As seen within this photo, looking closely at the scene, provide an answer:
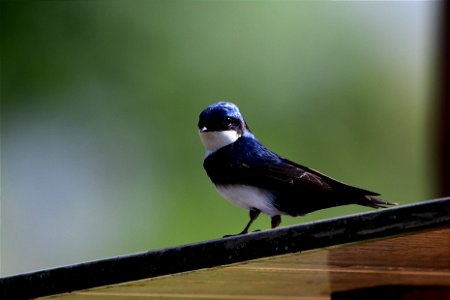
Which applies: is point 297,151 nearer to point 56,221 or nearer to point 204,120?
point 56,221

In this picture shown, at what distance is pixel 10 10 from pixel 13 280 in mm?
9039

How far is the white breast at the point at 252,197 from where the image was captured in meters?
4.23

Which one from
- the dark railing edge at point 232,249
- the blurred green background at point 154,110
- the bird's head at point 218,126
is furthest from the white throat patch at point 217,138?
the blurred green background at point 154,110

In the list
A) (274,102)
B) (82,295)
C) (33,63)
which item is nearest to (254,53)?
(274,102)

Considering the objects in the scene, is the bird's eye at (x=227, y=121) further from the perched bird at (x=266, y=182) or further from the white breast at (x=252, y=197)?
the white breast at (x=252, y=197)

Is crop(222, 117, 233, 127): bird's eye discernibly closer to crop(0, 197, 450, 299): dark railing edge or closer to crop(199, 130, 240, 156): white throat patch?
crop(199, 130, 240, 156): white throat patch

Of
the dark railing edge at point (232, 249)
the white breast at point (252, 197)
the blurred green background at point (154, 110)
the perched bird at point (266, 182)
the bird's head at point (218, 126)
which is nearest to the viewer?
the dark railing edge at point (232, 249)

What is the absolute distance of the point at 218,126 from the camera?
4586 mm

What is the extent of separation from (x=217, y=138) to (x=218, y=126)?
0.19 feet

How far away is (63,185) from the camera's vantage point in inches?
489

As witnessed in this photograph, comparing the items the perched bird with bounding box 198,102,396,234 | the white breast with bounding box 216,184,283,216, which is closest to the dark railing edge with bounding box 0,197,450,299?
the perched bird with bounding box 198,102,396,234

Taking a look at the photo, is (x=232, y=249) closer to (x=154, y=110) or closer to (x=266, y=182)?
(x=266, y=182)

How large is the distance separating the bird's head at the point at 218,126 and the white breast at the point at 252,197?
322 mm

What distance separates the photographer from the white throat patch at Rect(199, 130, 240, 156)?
15.1 feet
